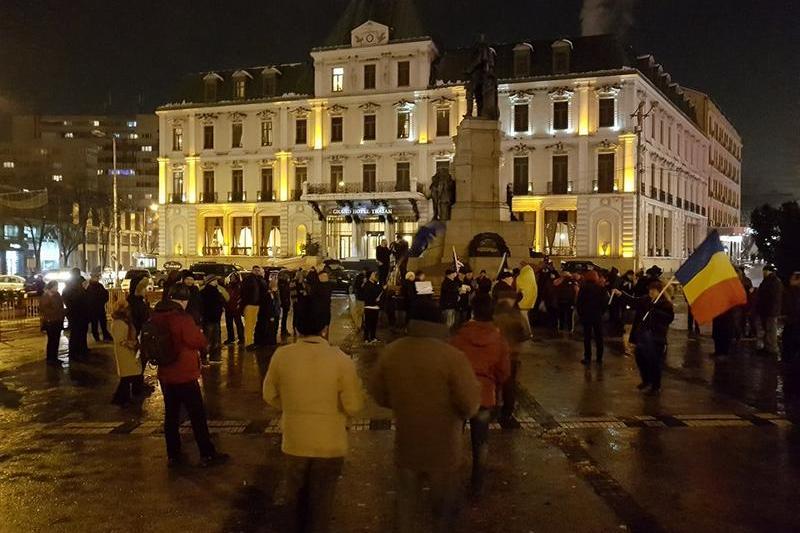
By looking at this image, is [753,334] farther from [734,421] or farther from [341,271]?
[341,271]

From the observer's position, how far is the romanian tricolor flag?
11031 mm

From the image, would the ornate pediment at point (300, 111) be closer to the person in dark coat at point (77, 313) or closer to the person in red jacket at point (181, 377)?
the person in dark coat at point (77, 313)

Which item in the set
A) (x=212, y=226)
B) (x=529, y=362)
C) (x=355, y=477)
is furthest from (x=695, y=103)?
(x=355, y=477)

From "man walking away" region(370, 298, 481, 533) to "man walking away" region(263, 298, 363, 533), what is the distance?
0.39m

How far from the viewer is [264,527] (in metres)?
5.63

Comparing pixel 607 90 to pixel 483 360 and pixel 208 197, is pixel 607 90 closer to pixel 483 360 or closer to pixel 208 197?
pixel 208 197

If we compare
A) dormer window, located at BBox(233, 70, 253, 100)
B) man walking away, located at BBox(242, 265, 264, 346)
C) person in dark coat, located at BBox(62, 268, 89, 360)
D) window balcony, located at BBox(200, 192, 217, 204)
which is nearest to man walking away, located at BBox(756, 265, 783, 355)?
man walking away, located at BBox(242, 265, 264, 346)

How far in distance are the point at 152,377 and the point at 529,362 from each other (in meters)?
6.84

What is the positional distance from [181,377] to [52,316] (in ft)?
28.0

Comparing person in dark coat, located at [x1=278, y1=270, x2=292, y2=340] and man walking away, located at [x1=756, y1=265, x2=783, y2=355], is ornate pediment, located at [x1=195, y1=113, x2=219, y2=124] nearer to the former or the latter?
person in dark coat, located at [x1=278, y1=270, x2=292, y2=340]

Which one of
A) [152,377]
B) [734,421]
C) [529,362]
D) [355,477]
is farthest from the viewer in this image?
[529,362]

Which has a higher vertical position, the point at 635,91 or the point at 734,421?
the point at 635,91

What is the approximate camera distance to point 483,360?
6.16m

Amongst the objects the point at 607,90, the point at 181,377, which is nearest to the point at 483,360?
the point at 181,377
